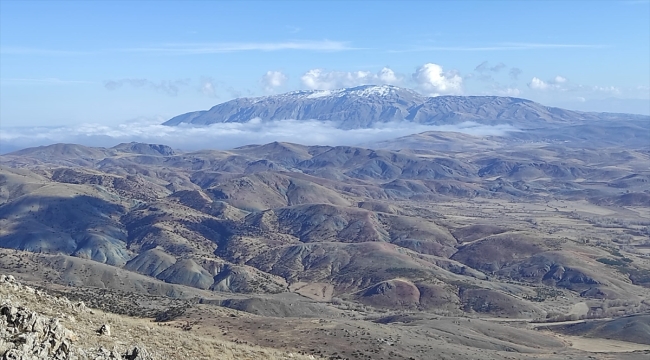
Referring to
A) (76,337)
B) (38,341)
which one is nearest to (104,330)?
(76,337)

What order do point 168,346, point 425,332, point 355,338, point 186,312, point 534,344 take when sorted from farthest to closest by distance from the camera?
point 534,344 → point 425,332 → point 186,312 → point 355,338 → point 168,346

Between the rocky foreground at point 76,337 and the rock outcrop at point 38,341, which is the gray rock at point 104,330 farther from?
the rock outcrop at point 38,341

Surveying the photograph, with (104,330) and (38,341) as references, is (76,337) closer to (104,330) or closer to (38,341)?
(104,330)

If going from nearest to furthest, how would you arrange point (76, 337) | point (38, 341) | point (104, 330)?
1. point (38, 341)
2. point (76, 337)
3. point (104, 330)

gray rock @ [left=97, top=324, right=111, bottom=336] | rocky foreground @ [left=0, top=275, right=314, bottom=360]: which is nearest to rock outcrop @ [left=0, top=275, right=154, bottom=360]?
rocky foreground @ [left=0, top=275, right=314, bottom=360]

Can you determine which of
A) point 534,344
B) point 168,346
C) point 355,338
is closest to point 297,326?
point 355,338

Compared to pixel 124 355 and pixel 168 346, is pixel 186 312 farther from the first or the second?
pixel 124 355

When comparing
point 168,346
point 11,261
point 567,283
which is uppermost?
point 168,346

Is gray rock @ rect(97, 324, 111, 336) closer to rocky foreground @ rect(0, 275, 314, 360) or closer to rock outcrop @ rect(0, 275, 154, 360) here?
rocky foreground @ rect(0, 275, 314, 360)

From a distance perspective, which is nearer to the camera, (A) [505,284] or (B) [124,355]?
(B) [124,355]
